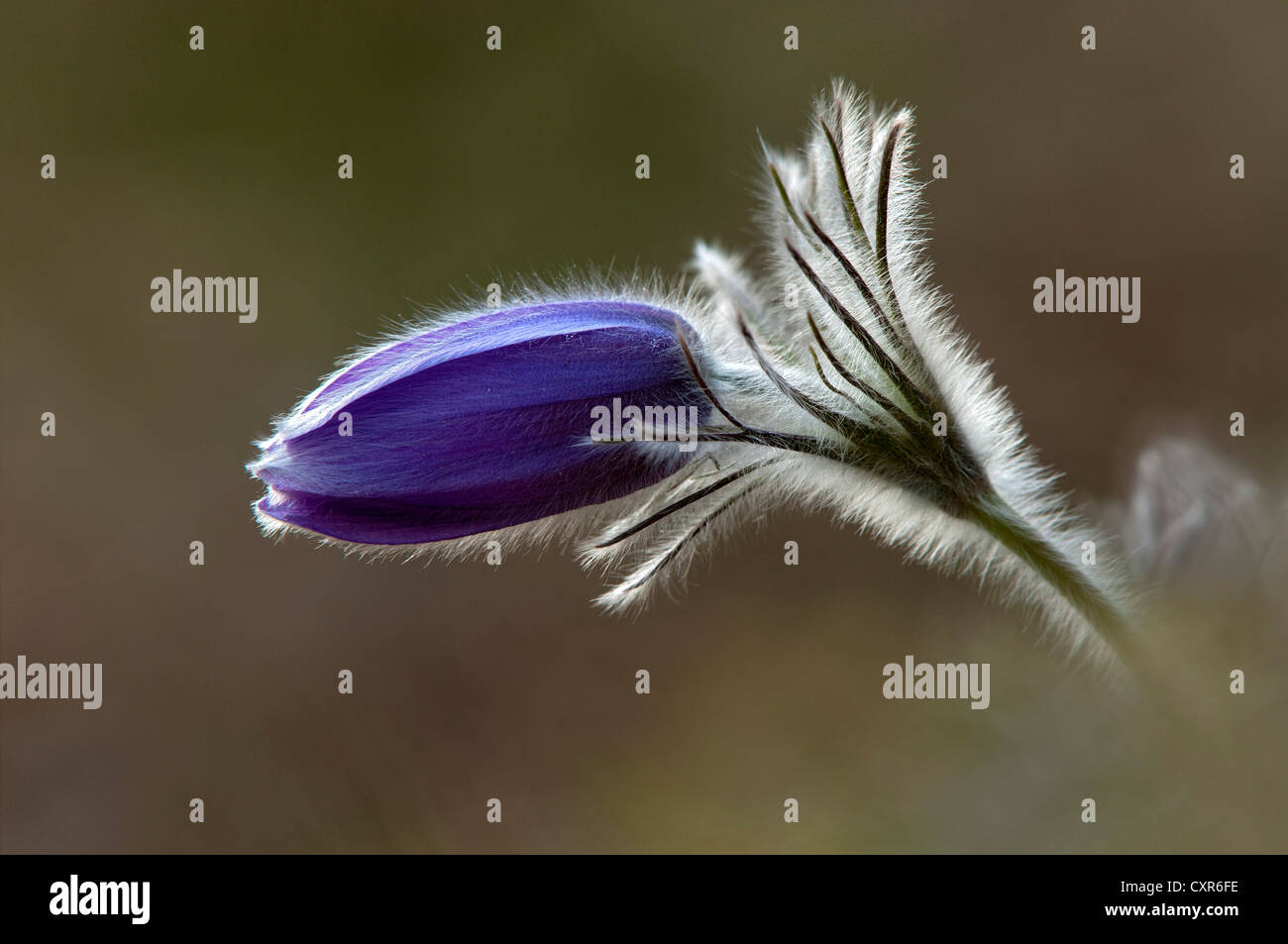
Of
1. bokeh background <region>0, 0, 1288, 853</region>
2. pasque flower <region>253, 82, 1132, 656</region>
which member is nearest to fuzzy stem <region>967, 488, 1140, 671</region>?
pasque flower <region>253, 82, 1132, 656</region>

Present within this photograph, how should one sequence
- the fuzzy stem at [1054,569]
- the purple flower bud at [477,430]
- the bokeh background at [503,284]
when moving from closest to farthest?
the purple flower bud at [477,430]
the fuzzy stem at [1054,569]
the bokeh background at [503,284]

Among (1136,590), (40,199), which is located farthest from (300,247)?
(1136,590)

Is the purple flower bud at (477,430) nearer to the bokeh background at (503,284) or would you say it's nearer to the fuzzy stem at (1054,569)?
the fuzzy stem at (1054,569)

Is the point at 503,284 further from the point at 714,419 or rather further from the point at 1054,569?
the point at 1054,569

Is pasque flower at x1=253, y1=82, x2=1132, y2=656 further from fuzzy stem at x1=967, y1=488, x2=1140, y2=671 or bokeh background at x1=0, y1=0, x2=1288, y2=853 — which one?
bokeh background at x1=0, y1=0, x2=1288, y2=853

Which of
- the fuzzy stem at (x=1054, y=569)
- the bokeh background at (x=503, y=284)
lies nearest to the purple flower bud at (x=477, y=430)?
the fuzzy stem at (x=1054, y=569)

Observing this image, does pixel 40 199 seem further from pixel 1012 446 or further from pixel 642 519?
pixel 1012 446

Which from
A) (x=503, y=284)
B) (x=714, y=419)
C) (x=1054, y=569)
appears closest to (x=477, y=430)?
(x=714, y=419)

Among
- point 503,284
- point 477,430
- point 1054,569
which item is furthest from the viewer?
point 503,284
